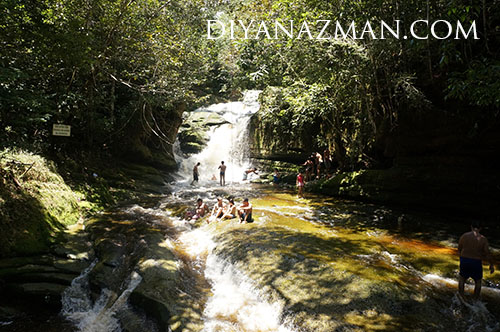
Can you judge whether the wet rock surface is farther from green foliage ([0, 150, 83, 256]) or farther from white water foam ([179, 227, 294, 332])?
white water foam ([179, 227, 294, 332])

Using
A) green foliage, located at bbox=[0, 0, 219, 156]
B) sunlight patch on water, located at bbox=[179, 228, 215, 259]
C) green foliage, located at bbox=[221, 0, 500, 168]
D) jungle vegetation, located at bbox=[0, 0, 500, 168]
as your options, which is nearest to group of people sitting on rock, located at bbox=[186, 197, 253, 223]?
sunlight patch on water, located at bbox=[179, 228, 215, 259]

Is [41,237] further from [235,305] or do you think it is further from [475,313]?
[475,313]

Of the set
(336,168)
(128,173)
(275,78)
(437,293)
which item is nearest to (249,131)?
(275,78)

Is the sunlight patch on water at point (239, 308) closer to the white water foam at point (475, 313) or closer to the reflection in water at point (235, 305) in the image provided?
the reflection in water at point (235, 305)

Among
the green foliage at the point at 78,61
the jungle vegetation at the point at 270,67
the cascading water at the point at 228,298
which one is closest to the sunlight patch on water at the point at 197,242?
the cascading water at the point at 228,298

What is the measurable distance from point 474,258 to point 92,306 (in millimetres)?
7252

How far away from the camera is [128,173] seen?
16.5 metres

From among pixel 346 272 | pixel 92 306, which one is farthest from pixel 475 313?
pixel 92 306

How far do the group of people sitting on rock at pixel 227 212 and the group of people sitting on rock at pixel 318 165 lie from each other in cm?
795

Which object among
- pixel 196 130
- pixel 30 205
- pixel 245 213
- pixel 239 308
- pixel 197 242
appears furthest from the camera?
pixel 196 130

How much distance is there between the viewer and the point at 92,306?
18.1ft

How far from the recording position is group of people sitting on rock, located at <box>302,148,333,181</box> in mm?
16703

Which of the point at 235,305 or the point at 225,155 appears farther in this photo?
the point at 225,155

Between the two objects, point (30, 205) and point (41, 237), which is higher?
point (30, 205)
